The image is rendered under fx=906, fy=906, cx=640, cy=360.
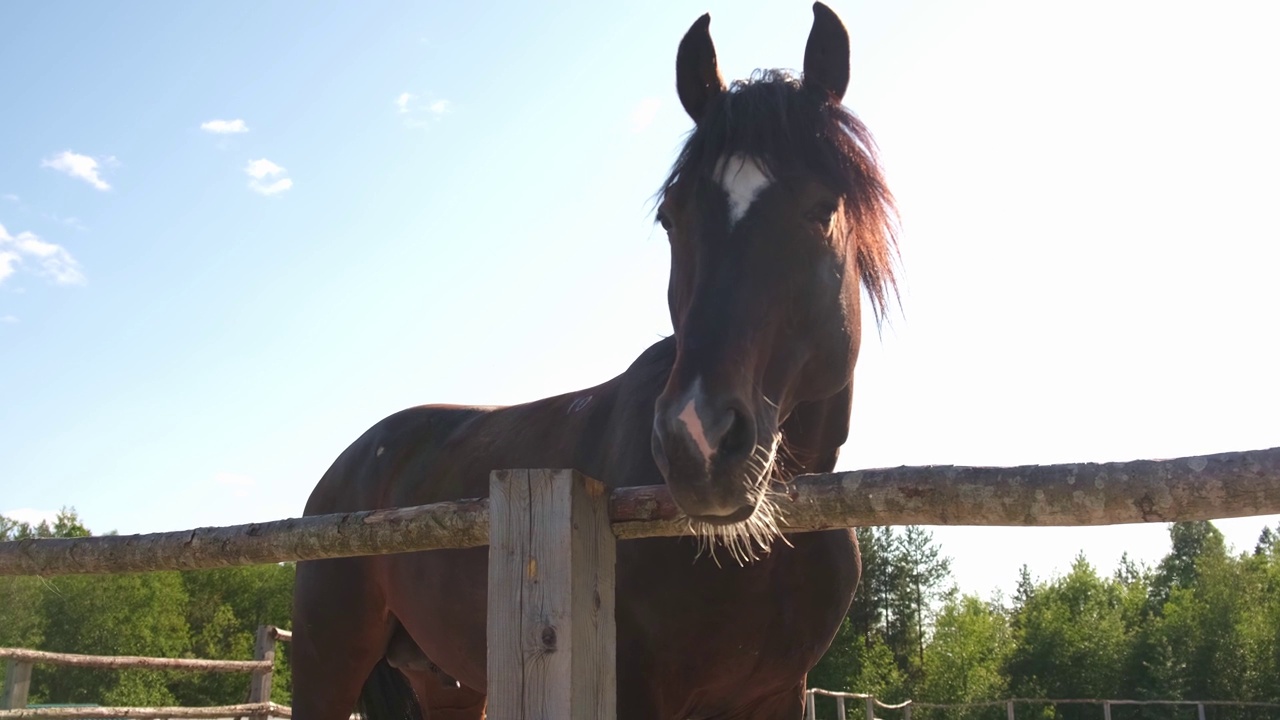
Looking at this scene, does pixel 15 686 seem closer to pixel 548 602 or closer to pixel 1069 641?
pixel 548 602

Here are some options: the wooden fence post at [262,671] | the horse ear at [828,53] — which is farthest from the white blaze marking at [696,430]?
the wooden fence post at [262,671]

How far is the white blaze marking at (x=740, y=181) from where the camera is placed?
2.38 m

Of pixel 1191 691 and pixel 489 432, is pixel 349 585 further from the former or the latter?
pixel 1191 691

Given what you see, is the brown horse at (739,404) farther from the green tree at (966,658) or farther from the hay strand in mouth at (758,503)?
the green tree at (966,658)

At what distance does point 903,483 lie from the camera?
1640 mm

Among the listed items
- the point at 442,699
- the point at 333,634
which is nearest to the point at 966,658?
the point at 442,699

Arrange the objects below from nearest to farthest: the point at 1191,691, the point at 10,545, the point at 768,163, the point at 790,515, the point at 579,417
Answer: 1. the point at 790,515
2. the point at 768,163
3. the point at 10,545
4. the point at 579,417
5. the point at 1191,691

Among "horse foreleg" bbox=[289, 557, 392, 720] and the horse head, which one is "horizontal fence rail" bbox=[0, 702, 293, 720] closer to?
"horse foreleg" bbox=[289, 557, 392, 720]

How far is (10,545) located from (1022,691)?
49.5 metres

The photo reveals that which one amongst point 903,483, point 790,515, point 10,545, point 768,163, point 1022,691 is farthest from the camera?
point 1022,691

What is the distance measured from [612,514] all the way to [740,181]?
1029mm

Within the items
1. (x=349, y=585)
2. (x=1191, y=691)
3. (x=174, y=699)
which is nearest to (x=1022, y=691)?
(x=1191, y=691)

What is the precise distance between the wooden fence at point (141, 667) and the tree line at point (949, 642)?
30.5 metres

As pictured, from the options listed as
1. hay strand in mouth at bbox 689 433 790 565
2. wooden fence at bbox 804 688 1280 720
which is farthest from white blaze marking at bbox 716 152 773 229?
wooden fence at bbox 804 688 1280 720
